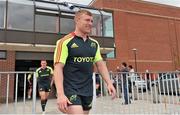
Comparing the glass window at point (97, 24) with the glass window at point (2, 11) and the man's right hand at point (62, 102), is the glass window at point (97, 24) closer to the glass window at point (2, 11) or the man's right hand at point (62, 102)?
the glass window at point (2, 11)

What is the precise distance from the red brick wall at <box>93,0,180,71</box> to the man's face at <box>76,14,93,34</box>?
3237cm

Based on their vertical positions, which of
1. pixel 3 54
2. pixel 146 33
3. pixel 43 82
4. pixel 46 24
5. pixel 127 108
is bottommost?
pixel 127 108

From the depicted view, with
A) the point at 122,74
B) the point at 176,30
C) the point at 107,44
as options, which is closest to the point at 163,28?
the point at 176,30

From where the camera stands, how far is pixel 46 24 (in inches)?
823

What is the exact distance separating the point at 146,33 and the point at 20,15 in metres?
26.0

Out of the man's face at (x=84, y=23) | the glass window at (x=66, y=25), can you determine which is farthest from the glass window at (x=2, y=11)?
the man's face at (x=84, y=23)

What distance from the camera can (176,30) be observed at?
44375 millimetres

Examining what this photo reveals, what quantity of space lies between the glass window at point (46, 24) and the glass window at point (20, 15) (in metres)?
0.56

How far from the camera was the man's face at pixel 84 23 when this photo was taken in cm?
317

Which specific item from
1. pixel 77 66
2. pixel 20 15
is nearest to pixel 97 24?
pixel 20 15

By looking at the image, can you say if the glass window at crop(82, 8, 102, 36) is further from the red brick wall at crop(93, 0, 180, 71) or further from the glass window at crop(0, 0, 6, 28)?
the red brick wall at crop(93, 0, 180, 71)

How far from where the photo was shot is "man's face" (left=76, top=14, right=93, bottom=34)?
3.17 m

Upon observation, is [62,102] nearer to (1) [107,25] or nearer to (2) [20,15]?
(2) [20,15]

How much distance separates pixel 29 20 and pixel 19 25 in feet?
2.94
